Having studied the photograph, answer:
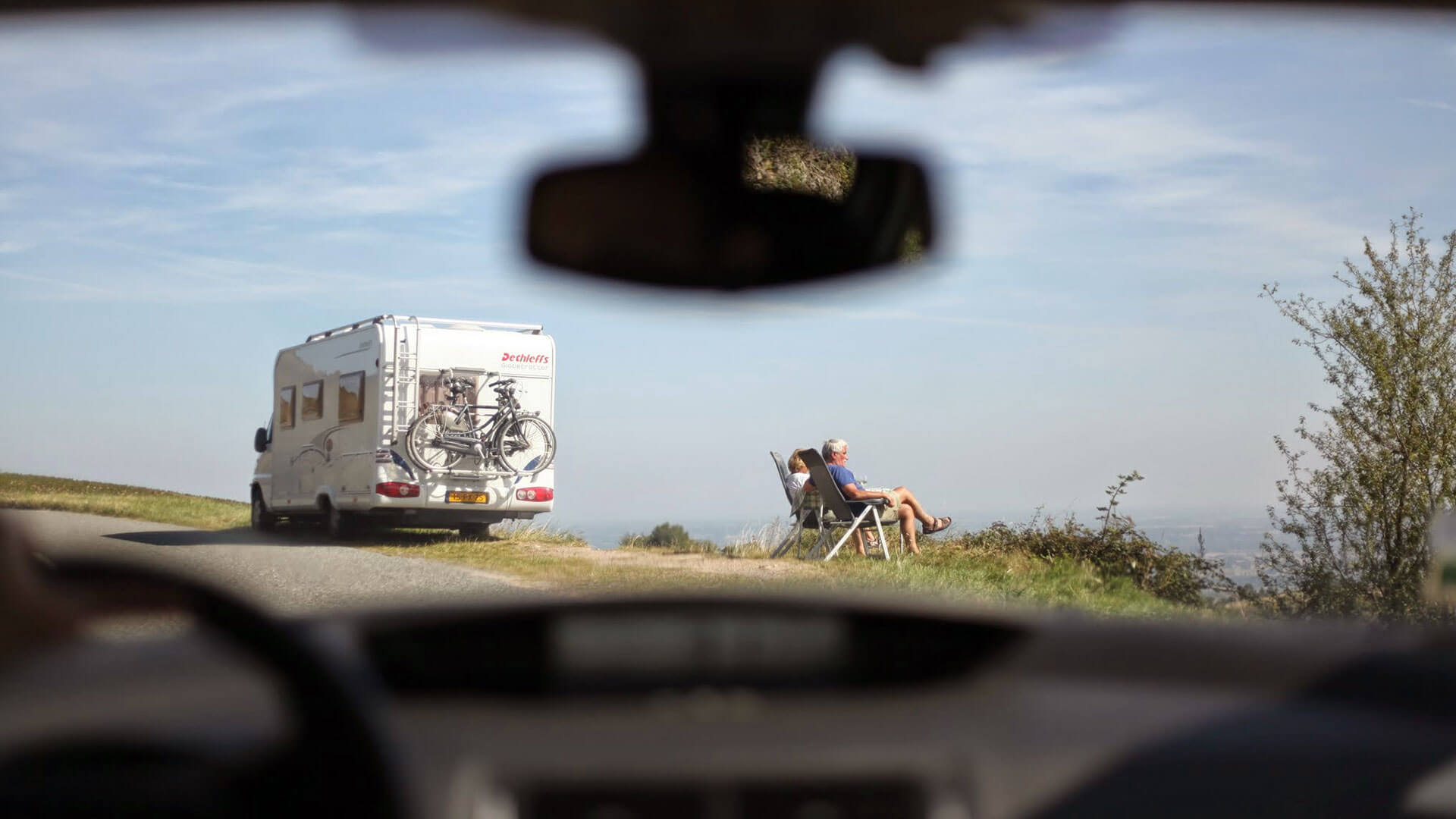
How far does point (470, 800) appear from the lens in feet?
3.62

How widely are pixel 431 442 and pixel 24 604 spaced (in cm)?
1445

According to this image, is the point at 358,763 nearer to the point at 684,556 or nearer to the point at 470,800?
the point at 470,800

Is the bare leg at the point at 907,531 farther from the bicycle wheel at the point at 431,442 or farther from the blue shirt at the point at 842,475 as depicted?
the bicycle wheel at the point at 431,442

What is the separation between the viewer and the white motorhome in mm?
12923

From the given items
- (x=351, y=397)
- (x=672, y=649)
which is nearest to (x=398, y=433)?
(x=351, y=397)

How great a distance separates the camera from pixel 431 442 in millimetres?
15195

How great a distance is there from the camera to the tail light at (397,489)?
13.0m

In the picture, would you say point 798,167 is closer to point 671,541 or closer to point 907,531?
point 671,541

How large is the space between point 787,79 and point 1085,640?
3.37 feet

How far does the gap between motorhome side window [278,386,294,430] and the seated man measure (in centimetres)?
534

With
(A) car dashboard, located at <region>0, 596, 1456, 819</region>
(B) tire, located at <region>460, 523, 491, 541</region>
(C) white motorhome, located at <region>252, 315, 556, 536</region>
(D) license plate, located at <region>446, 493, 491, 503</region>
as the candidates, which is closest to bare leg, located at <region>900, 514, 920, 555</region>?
(B) tire, located at <region>460, 523, 491, 541</region>

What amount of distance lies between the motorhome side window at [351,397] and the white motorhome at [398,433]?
0.06 ft

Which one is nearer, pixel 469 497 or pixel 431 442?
pixel 469 497

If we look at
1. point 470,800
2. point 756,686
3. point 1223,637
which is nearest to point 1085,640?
point 1223,637
